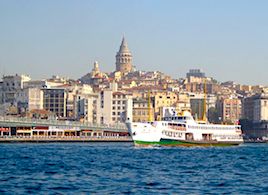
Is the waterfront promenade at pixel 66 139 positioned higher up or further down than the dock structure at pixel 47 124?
further down

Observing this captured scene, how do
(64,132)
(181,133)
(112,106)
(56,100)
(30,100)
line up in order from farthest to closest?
(56,100) < (30,100) < (112,106) < (64,132) < (181,133)

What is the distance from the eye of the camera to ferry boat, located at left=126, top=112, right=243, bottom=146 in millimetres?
92887

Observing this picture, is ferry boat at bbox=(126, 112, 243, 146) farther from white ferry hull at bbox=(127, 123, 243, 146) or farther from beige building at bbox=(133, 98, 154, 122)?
beige building at bbox=(133, 98, 154, 122)

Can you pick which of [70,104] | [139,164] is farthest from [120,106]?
Answer: [139,164]

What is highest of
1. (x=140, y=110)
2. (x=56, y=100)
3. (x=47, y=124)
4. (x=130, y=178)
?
(x=56, y=100)

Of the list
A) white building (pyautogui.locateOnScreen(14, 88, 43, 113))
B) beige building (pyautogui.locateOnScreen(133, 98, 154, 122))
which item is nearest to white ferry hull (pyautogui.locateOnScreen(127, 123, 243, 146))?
beige building (pyautogui.locateOnScreen(133, 98, 154, 122))

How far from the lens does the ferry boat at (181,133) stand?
92.9 meters

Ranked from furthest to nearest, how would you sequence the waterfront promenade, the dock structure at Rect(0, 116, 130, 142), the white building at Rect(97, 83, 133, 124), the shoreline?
the white building at Rect(97, 83, 133, 124) < the dock structure at Rect(0, 116, 130, 142) < the waterfront promenade < the shoreline

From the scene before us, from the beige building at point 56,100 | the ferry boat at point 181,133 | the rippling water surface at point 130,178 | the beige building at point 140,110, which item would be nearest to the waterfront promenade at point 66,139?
the ferry boat at point 181,133

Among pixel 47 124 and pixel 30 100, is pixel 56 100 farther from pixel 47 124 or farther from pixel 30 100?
pixel 47 124

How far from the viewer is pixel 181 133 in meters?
95.0

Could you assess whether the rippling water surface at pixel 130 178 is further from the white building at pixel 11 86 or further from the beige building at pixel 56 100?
the white building at pixel 11 86

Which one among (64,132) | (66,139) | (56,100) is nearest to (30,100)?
(56,100)

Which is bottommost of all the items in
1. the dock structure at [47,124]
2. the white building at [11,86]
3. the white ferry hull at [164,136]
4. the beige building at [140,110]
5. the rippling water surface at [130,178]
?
the rippling water surface at [130,178]
